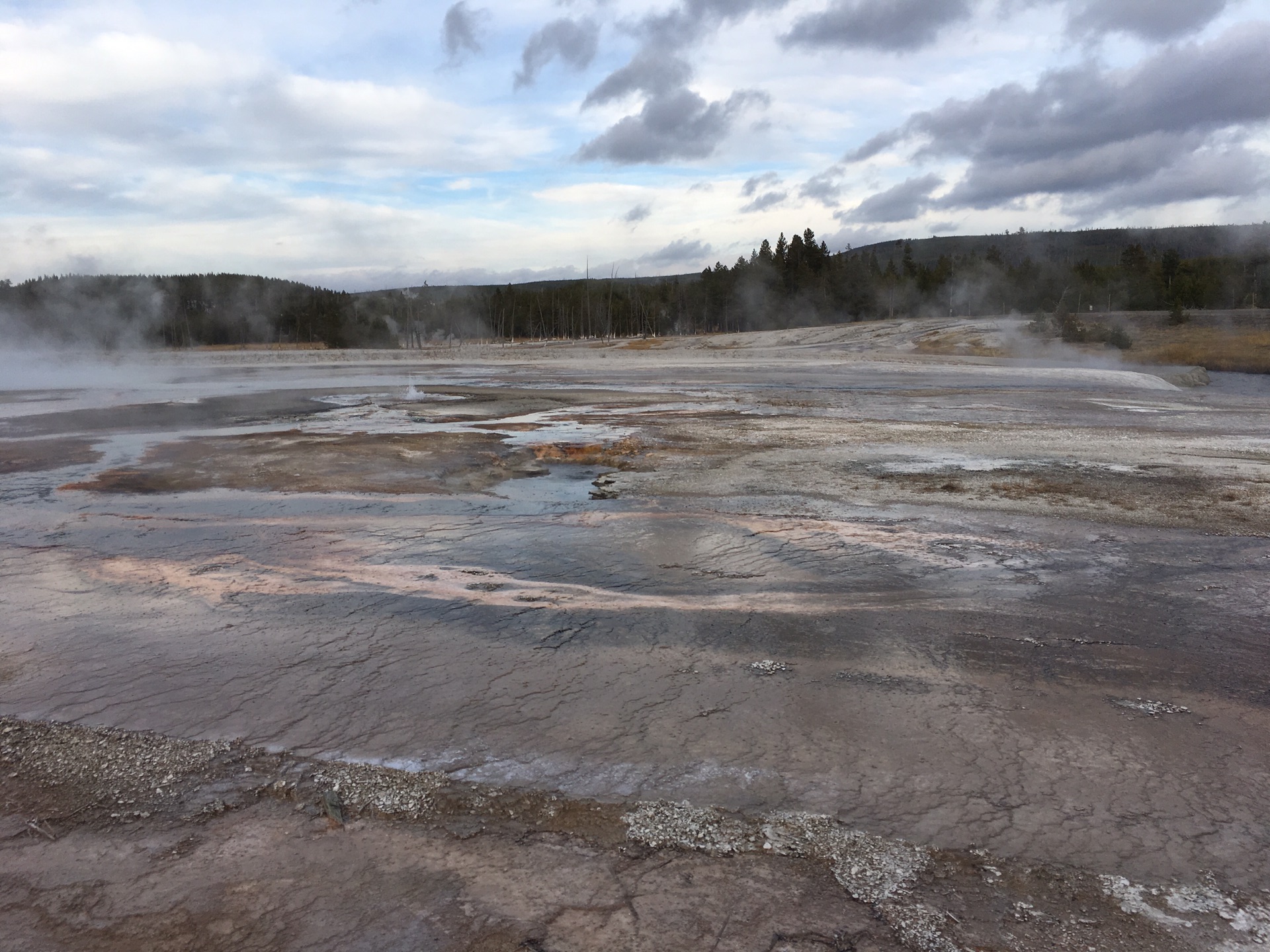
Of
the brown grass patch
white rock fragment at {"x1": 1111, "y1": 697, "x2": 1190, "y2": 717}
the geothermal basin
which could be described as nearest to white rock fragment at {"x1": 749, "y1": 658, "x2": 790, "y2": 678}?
the geothermal basin

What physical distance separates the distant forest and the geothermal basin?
4211 centimetres

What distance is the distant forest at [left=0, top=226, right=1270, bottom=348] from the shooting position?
202ft

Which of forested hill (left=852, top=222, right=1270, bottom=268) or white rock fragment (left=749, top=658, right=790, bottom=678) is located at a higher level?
forested hill (left=852, top=222, right=1270, bottom=268)

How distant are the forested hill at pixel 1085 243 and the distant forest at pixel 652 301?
24.8m

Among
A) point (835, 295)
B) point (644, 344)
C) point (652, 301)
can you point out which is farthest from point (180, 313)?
point (835, 295)

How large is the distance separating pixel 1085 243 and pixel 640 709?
187 metres

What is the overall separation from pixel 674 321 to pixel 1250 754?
8412 cm

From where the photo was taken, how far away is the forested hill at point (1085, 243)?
129 metres

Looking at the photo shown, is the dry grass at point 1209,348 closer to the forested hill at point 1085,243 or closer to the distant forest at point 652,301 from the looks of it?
the distant forest at point 652,301

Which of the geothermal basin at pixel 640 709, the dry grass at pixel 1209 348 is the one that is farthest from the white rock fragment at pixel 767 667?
the dry grass at pixel 1209 348

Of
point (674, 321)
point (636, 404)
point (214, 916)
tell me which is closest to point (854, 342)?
point (636, 404)

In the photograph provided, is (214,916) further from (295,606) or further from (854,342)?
(854,342)

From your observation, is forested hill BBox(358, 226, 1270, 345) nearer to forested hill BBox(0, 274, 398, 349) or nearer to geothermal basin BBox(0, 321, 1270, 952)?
forested hill BBox(0, 274, 398, 349)

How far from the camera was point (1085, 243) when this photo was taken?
6403 inches
